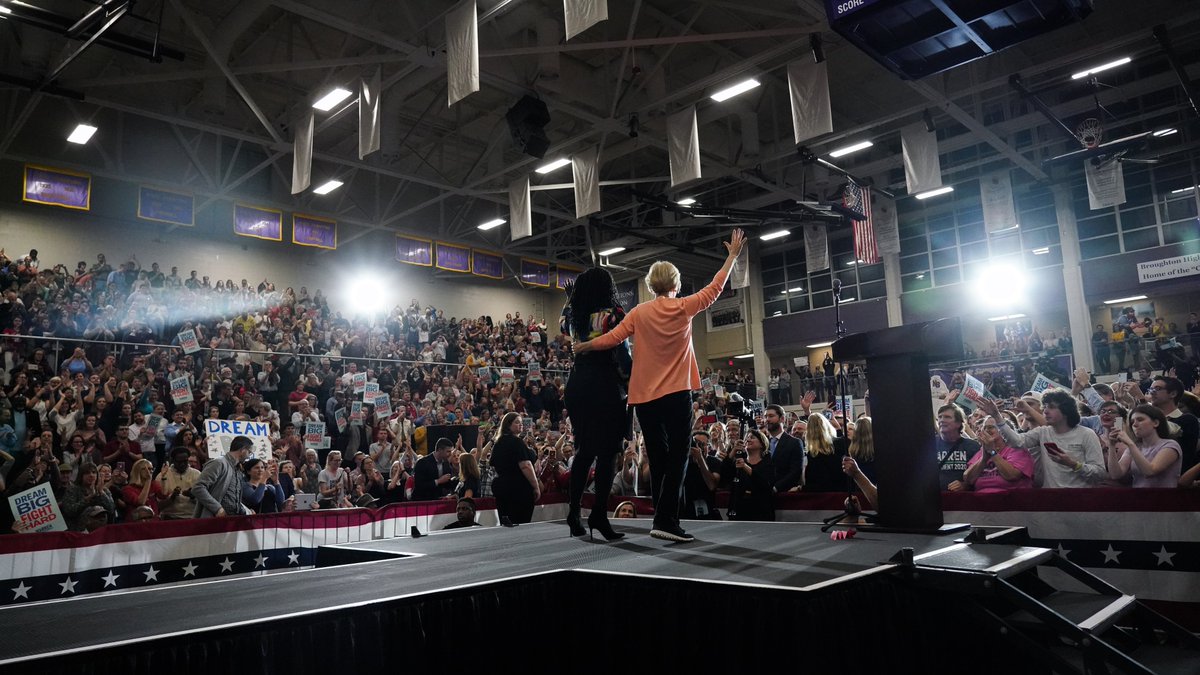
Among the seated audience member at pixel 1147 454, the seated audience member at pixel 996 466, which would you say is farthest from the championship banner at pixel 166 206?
the seated audience member at pixel 1147 454

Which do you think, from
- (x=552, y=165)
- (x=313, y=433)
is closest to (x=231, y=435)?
(x=313, y=433)

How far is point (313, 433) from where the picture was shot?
1195cm

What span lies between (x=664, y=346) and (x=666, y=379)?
195mm

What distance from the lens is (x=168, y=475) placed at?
8.47 m

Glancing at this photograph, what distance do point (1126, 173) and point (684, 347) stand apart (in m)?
24.2

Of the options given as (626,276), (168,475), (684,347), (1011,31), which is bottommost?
(168,475)

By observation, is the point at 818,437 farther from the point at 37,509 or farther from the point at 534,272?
the point at 534,272

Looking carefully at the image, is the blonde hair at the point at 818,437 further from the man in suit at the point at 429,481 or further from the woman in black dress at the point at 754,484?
the man in suit at the point at 429,481

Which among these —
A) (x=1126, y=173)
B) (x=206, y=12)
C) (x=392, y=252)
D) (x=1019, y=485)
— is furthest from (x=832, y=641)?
(x=1126, y=173)

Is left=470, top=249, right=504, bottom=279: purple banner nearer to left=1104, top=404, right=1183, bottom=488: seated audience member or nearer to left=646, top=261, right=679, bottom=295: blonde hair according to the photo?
left=646, top=261, right=679, bottom=295: blonde hair

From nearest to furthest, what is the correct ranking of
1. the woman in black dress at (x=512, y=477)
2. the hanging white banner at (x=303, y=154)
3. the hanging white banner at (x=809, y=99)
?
the woman in black dress at (x=512, y=477), the hanging white banner at (x=809, y=99), the hanging white banner at (x=303, y=154)

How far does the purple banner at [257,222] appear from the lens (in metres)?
19.1

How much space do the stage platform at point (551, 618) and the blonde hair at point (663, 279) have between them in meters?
1.63

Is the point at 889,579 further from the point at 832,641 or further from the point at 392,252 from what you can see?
the point at 392,252
